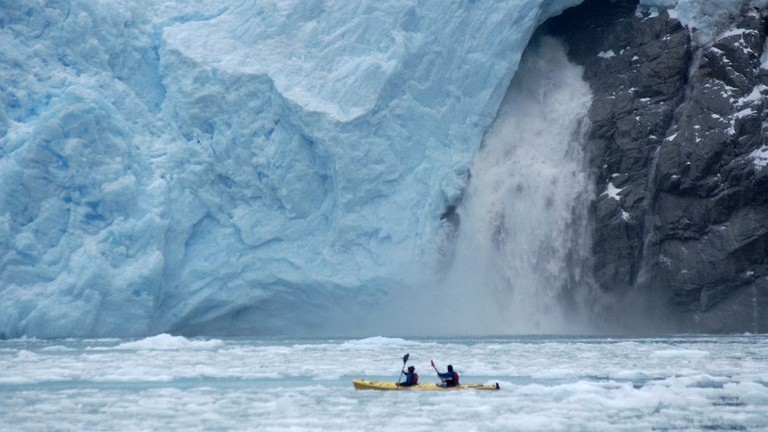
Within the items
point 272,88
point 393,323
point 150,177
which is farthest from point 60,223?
point 393,323

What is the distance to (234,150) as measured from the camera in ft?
75.8

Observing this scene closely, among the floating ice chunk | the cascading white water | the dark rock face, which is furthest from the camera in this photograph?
the cascading white water

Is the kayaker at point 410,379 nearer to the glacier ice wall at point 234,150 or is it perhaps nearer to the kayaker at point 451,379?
the kayaker at point 451,379

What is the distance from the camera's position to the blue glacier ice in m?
21.9

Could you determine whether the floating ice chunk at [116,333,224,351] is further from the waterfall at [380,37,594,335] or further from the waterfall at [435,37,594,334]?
the waterfall at [435,37,594,334]

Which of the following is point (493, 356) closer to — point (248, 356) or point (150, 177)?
point (248, 356)

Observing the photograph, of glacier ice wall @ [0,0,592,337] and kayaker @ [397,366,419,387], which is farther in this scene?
glacier ice wall @ [0,0,592,337]

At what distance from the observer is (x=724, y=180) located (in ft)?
75.6

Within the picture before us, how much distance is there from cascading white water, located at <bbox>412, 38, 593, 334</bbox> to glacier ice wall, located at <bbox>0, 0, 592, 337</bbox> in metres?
1.67

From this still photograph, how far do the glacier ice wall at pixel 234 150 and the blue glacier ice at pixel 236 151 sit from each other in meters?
Answer: 0.04

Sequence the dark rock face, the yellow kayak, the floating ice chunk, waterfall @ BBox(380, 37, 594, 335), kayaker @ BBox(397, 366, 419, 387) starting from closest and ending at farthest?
1. the yellow kayak
2. kayaker @ BBox(397, 366, 419, 387)
3. the floating ice chunk
4. the dark rock face
5. waterfall @ BBox(380, 37, 594, 335)

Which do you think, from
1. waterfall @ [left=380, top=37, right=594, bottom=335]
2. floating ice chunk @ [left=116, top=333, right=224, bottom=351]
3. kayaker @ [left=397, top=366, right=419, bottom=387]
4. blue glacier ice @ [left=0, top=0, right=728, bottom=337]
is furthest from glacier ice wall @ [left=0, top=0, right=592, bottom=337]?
kayaker @ [left=397, top=366, right=419, bottom=387]

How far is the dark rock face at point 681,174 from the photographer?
74.7 ft

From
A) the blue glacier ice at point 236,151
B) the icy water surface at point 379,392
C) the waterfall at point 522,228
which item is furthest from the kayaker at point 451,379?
the waterfall at point 522,228
